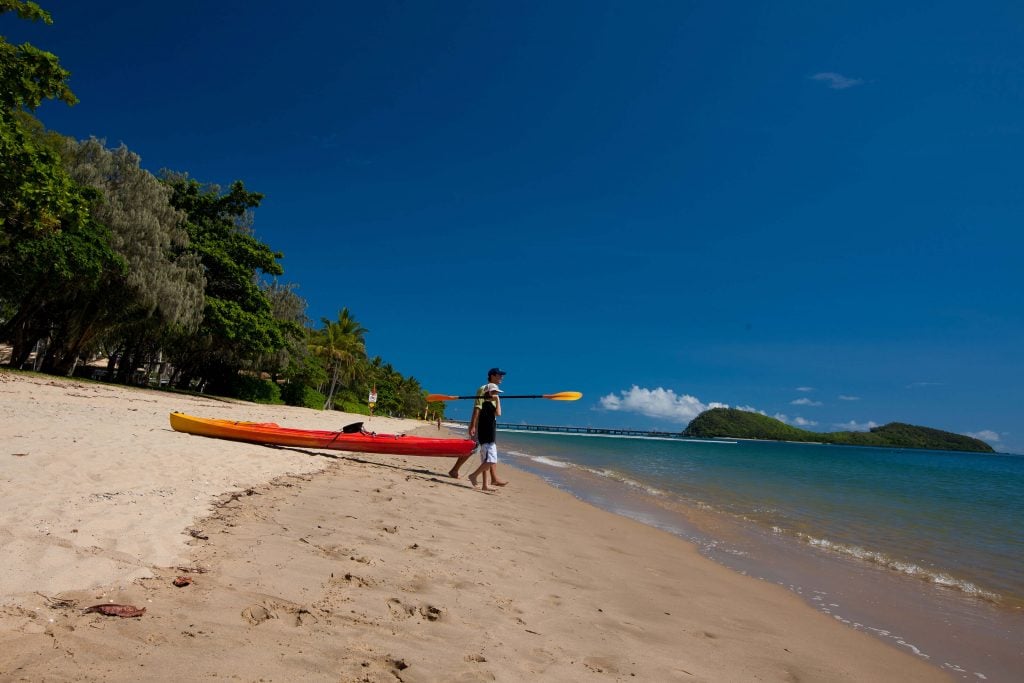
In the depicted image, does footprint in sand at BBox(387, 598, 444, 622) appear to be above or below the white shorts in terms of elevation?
below

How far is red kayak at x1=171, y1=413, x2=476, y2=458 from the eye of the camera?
9.95 metres

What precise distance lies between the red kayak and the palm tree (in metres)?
37.0

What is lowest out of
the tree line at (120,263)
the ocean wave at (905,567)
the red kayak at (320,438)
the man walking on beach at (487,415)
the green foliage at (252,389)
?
the ocean wave at (905,567)

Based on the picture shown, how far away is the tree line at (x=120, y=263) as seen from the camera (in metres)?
13.6

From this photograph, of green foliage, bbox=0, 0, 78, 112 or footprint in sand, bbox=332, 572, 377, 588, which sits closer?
footprint in sand, bbox=332, 572, 377, 588

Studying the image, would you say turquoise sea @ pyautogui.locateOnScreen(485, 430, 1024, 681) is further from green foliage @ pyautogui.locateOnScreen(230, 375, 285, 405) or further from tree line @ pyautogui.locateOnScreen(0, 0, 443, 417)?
green foliage @ pyautogui.locateOnScreen(230, 375, 285, 405)

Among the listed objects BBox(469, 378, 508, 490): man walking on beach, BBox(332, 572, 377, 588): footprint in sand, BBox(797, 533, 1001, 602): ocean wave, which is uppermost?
BBox(469, 378, 508, 490): man walking on beach

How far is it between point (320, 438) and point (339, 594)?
25.6 feet

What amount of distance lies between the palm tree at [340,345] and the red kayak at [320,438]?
37.0m

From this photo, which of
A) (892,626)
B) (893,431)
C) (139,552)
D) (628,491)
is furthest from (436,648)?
(893,431)

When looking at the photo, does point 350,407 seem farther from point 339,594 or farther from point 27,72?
point 339,594

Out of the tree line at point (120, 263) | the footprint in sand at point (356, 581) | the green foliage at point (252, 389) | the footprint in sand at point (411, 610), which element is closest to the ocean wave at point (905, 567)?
the footprint in sand at point (411, 610)

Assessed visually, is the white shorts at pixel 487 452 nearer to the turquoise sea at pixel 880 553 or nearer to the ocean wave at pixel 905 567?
the turquoise sea at pixel 880 553

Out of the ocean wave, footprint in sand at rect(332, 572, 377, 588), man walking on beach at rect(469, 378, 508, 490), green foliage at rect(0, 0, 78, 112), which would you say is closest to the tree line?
green foliage at rect(0, 0, 78, 112)
